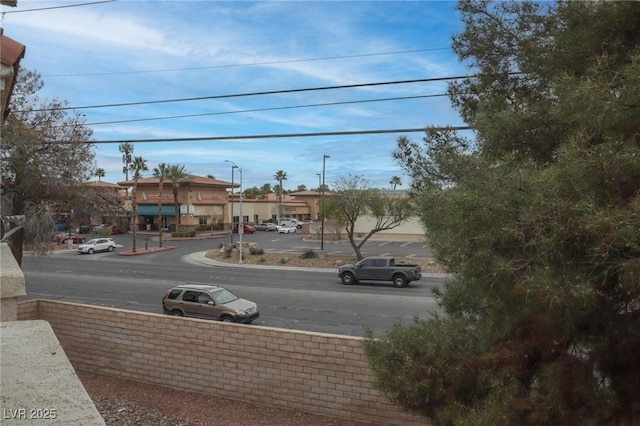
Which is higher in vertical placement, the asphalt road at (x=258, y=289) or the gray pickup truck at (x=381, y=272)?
the gray pickup truck at (x=381, y=272)

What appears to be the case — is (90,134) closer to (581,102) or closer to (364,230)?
(581,102)

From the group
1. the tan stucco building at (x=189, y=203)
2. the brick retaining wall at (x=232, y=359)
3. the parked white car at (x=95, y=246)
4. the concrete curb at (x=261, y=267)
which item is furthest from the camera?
the tan stucco building at (x=189, y=203)

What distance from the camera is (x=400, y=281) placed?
25.8m

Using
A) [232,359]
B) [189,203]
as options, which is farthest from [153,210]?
[232,359]

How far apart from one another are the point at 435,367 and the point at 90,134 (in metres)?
15.4

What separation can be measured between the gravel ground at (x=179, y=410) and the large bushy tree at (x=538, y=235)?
12.4 ft

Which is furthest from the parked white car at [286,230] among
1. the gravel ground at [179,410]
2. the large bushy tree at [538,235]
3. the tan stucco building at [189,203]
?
the large bushy tree at [538,235]

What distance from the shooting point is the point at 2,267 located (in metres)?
4.23

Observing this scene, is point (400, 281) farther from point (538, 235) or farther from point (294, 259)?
point (538, 235)

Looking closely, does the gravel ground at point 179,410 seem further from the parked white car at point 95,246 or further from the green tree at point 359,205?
the parked white car at point 95,246

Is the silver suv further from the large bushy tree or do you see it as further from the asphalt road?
the large bushy tree

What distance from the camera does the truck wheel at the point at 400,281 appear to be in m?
25.7

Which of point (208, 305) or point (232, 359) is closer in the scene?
point (232, 359)

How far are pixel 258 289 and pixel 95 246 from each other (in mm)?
30252
